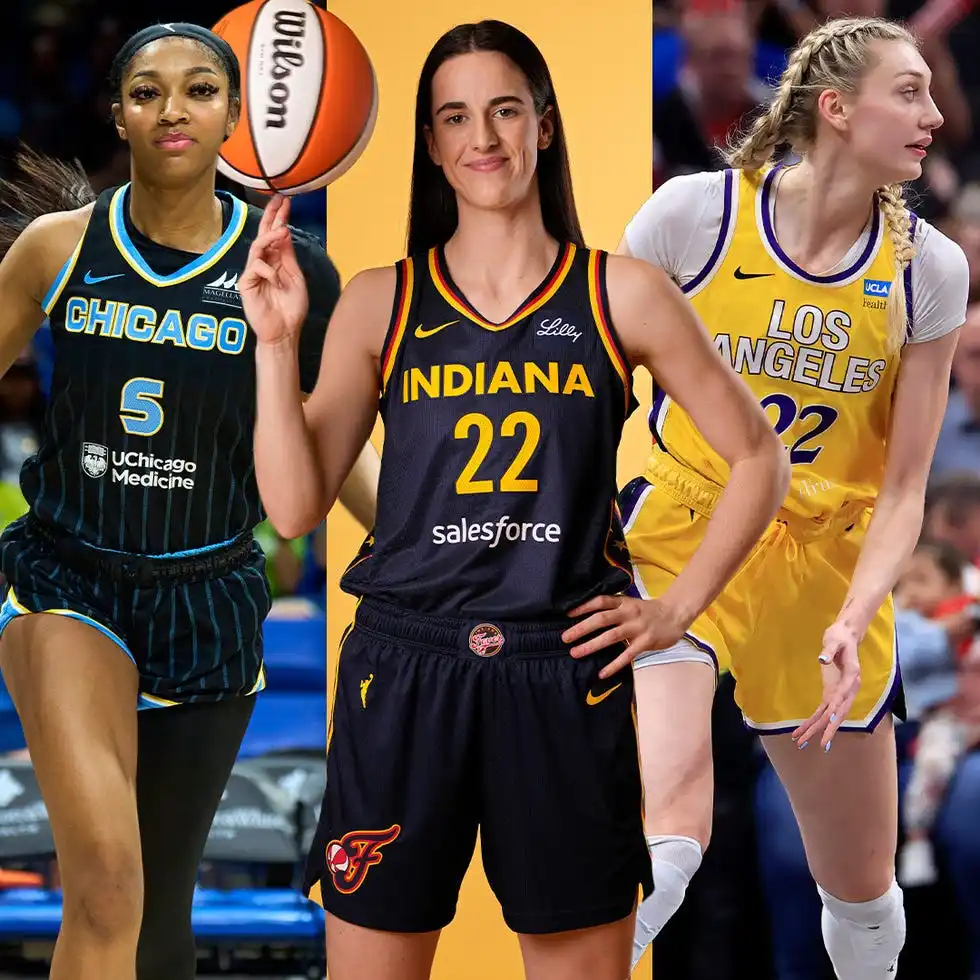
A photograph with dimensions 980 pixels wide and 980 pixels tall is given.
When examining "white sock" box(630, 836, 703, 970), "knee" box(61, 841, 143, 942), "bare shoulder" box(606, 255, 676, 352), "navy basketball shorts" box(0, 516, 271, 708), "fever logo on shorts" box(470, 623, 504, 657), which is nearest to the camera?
"fever logo on shorts" box(470, 623, 504, 657)

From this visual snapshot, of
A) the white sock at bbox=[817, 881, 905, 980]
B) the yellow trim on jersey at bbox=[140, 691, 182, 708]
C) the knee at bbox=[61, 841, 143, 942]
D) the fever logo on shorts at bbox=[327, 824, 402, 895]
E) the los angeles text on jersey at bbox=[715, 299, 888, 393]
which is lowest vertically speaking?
the white sock at bbox=[817, 881, 905, 980]

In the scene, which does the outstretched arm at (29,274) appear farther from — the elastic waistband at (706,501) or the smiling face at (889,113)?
the smiling face at (889,113)

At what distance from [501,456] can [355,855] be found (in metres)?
0.65

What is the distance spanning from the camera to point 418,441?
2.47 m

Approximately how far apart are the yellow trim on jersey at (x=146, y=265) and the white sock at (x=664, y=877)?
1.47 meters

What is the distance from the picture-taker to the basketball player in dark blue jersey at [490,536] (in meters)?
2.41

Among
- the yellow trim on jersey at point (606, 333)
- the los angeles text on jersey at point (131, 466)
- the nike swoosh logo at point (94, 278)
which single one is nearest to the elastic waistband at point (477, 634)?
the yellow trim on jersey at point (606, 333)

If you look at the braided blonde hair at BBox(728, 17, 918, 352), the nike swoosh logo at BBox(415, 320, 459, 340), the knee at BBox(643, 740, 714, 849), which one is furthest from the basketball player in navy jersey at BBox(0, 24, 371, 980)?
the braided blonde hair at BBox(728, 17, 918, 352)

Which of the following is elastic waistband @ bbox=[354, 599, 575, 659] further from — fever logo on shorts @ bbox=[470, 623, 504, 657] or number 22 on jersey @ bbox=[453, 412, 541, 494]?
number 22 on jersey @ bbox=[453, 412, 541, 494]

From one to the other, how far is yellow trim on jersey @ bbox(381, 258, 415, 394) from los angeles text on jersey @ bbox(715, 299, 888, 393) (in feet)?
3.37

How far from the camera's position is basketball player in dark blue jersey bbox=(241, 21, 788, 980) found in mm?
2408

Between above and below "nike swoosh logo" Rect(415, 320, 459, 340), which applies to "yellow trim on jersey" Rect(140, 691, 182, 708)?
below

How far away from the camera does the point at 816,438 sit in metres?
3.42

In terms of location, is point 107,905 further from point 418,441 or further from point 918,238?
point 918,238
